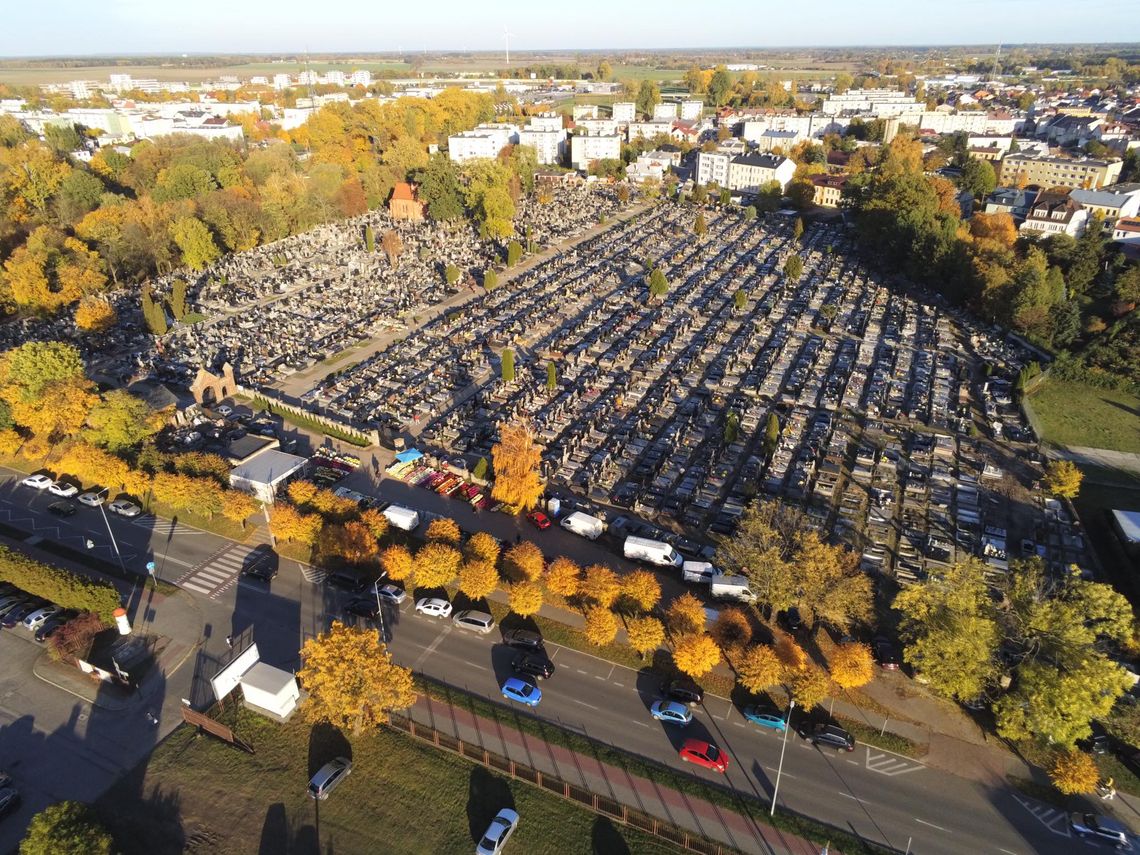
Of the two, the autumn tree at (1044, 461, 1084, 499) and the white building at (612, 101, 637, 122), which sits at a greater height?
the white building at (612, 101, 637, 122)

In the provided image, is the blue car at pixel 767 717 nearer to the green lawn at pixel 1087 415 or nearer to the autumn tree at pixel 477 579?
the autumn tree at pixel 477 579

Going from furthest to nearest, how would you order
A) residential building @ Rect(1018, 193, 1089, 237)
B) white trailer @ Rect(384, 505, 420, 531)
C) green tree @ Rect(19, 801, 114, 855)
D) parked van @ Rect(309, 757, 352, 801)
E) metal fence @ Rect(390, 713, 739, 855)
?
residential building @ Rect(1018, 193, 1089, 237) < white trailer @ Rect(384, 505, 420, 531) < parked van @ Rect(309, 757, 352, 801) < metal fence @ Rect(390, 713, 739, 855) < green tree @ Rect(19, 801, 114, 855)

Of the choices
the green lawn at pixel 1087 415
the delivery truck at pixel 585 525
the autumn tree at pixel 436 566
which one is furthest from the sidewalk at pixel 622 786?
the green lawn at pixel 1087 415

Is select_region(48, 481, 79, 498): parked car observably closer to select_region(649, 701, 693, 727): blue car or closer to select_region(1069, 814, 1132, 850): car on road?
select_region(649, 701, 693, 727): blue car

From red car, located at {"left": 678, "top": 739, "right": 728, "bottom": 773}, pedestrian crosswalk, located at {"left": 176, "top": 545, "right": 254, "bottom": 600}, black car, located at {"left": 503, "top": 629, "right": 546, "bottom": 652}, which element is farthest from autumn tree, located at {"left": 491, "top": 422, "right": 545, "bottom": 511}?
red car, located at {"left": 678, "top": 739, "right": 728, "bottom": 773}


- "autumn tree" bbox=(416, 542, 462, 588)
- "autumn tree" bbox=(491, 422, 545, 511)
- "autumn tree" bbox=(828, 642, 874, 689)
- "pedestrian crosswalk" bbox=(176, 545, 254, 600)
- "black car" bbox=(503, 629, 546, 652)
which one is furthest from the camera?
"autumn tree" bbox=(491, 422, 545, 511)

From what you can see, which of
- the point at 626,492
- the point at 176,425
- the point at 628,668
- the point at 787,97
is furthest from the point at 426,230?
the point at 787,97

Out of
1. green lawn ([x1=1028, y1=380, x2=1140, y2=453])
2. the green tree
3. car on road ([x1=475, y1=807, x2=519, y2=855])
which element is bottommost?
green lawn ([x1=1028, y1=380, x2=1140, y2=453])

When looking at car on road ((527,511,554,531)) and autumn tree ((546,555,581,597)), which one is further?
car on road ((527,511,554,531))

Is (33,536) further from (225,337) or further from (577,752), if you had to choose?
(577,752)
